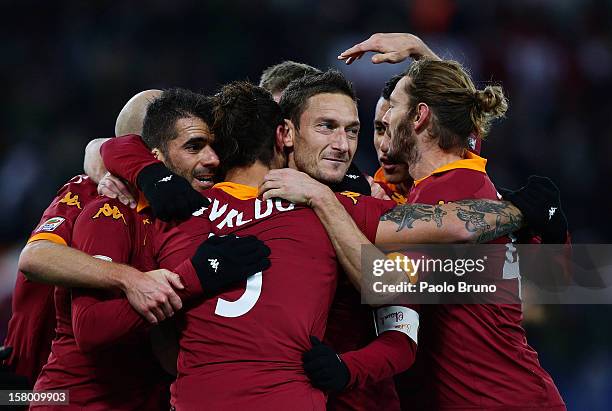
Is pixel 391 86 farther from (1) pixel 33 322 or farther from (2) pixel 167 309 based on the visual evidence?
(1) pixel 33 322

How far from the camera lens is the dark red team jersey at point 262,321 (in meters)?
3.14

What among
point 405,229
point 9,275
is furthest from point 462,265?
point 9,275

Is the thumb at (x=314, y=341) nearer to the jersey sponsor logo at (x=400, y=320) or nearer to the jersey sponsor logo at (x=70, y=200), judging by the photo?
the jersey sponsor logo at (x=400, y=320)

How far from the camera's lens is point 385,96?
15.6 ft

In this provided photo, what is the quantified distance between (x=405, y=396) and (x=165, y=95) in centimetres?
186

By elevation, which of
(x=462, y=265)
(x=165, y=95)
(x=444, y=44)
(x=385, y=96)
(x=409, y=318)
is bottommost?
(x=409, y=318)

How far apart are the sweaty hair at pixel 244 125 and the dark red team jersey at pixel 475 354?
0.75 meters

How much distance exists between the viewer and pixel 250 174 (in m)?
3.64

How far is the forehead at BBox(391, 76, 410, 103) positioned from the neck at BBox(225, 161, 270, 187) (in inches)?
36.2

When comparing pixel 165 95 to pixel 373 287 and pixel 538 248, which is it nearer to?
pixel 373 287

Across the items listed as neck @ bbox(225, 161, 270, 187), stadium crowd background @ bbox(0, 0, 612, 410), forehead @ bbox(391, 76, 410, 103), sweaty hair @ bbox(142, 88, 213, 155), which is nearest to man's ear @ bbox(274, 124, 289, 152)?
neck @ bbox(225, 161, 270, 187)

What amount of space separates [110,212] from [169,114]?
1.91 ft

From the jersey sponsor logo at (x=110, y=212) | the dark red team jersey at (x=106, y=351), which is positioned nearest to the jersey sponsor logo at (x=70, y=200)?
the dark red team jersey at (x=106, y=351)

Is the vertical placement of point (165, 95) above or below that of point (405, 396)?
above
